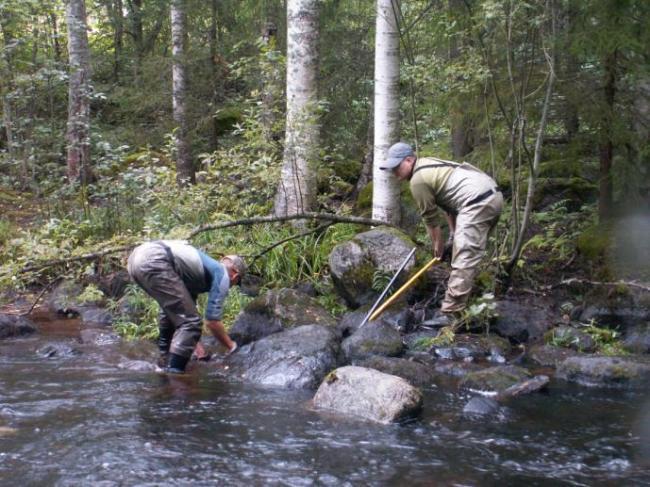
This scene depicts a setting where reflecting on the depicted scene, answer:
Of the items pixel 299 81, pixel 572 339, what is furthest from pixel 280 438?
pixel 299 81

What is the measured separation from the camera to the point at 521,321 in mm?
8148

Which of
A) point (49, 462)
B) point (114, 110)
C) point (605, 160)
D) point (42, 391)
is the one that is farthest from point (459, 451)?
point (114, 110)

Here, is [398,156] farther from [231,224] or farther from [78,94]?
[78,94]

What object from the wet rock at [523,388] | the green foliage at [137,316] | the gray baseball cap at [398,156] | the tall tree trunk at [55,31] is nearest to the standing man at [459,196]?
the gray baseball cap at [398,156]

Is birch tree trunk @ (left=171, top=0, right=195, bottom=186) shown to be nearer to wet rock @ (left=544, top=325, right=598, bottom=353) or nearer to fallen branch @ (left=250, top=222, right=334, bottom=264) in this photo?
fallen branch @ (left=250, top=222, right=334, bottom=264)

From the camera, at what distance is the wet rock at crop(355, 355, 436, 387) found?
6.68 meters

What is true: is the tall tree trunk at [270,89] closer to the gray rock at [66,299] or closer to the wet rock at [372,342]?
the wet rock at [372,342]

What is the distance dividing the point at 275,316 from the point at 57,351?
2.41 metres

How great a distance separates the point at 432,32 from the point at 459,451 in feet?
23.1

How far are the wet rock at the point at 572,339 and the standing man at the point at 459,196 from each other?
108cm

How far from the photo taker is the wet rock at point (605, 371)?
6.65 m

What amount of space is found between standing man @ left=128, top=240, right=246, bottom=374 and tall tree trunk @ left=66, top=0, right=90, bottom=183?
621 centimetres

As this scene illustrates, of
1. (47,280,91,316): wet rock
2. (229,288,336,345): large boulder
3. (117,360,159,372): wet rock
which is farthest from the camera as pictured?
(47,280,91,316): wet rock

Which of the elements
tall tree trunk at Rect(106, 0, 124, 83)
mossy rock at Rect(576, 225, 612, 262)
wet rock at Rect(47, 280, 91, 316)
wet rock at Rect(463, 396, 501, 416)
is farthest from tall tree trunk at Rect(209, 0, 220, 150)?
wet rock at Rect(463, 396, 501, 416)
